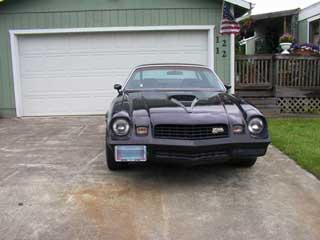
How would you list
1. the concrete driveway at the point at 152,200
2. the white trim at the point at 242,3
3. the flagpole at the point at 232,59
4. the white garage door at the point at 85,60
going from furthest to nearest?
1. the white garage door at the point at 85,60
2. the flagpole at the point at 232,59
3. the white trim at the point at 242,3
4. the concrete driveway at the point at 152,200

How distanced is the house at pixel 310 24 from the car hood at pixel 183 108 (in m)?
9.21

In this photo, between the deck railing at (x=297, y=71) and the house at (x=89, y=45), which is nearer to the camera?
the house at (x=89, y=45)

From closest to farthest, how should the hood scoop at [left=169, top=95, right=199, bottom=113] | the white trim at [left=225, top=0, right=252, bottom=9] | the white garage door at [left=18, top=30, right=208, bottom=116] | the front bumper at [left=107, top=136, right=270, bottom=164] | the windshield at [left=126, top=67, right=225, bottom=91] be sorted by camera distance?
1. the front bumper at [left=107, top=136, right=270, bottom=164]
2. the hood scoop at [left=169, top=95, right=199, bottom=113]
3. the windshield at [left=126, top=67, right=225, bottom=91]
4. the white trim at [left=225, top=0, right=252, bottom=9]
5. the white garage door at [left=18, top=30, right=208, bottom=116]

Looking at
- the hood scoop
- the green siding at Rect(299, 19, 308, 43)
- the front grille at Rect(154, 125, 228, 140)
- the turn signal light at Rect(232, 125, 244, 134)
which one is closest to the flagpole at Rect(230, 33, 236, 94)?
the green siding at Rect(299, 19, 308, 43)

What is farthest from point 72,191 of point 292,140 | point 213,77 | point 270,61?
point 270,61

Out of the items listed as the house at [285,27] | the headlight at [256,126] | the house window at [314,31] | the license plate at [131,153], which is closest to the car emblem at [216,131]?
the headlight at [256,126]

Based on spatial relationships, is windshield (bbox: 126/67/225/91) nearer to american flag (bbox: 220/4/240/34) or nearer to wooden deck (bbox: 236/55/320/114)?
american flag (bbox: 220/4/240/34)

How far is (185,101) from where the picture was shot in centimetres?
481

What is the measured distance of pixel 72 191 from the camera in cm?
438

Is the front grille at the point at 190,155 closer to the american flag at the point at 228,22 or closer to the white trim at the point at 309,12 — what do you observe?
the american flag at the point at 228,22

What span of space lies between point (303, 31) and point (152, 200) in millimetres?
11957

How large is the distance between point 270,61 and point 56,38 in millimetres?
5720

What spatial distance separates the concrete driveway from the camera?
338 centimetres

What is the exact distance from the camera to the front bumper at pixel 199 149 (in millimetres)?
4176
